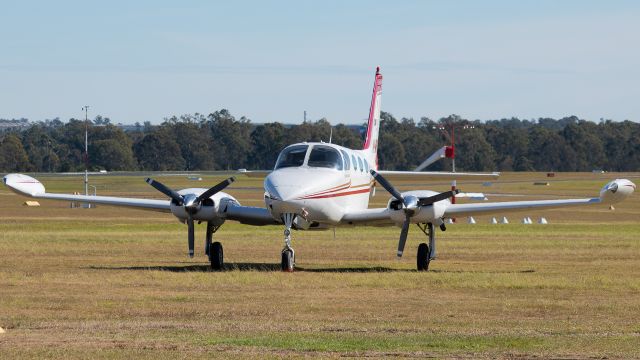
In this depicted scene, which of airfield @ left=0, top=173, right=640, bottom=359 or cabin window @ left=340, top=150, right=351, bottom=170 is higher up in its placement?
cabin window @ left=340, top=150, right=351, bottom=170

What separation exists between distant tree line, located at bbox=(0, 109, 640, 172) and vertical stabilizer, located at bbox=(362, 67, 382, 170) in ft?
393

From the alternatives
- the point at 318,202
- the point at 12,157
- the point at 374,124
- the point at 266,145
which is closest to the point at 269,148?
the point at 266,145

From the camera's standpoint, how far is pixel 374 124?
3922cm

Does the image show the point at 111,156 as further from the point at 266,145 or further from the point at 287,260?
the point at 287,260

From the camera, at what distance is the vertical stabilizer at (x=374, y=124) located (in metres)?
38.3

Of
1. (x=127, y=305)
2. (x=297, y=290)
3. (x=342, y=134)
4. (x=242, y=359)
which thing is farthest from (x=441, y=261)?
(x=342, y=134)

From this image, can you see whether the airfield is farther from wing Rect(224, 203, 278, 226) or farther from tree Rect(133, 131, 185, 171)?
tree Rect(133, 131, 185, 171)

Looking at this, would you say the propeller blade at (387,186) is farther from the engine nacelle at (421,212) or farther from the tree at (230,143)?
the tree at (230,143)

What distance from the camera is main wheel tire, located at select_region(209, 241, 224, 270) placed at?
30.8 meters

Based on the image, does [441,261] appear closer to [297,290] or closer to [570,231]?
[297,290]

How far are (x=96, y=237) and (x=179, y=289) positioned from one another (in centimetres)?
2201

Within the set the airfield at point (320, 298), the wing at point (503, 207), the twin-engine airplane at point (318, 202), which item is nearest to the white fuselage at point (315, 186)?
the twin-engine airplane at point (318, 202)

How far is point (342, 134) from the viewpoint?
18238 cm

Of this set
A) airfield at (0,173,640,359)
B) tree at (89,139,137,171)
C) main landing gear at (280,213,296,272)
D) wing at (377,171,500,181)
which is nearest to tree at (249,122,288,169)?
tree at (89,139,137,171)
